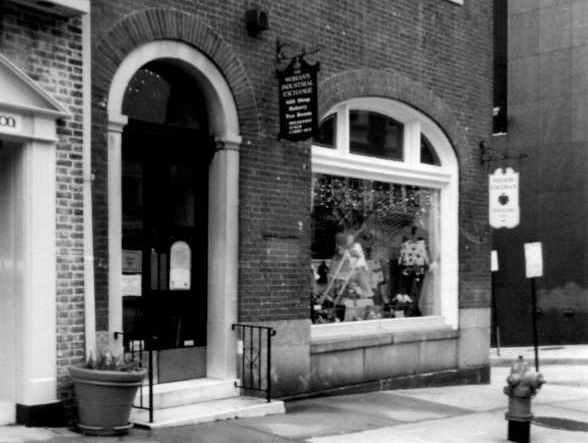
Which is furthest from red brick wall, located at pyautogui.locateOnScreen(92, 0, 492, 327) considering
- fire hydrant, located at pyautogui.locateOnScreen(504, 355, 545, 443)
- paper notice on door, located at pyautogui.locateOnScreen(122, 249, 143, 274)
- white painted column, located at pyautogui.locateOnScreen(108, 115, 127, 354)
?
fire hydrant, located at pyautogui.locateOnScreen(504, 355, 545, 443)

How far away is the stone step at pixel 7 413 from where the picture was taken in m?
8.06

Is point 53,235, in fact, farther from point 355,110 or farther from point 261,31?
point 355,110

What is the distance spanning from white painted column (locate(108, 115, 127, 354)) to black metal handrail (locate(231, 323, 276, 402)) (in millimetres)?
1708

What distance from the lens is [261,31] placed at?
10750 mm

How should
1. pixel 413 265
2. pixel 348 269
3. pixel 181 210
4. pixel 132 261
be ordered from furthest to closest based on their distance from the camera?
pixel 413 265 < pixel 348 269 < pixel 181 210 < pixel 132 261

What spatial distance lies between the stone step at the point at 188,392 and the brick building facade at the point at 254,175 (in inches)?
7.0

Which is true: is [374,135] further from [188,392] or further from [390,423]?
[188,392]

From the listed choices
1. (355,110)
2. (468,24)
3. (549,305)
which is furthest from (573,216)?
(355,110)

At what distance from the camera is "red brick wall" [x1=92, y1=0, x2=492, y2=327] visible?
935 cm

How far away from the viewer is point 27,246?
8.12 m

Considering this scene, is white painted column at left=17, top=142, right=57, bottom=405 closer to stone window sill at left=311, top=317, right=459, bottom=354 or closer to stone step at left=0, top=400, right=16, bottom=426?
stone step at left=0, top=400, right=16, bottom=426

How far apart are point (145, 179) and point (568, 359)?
12.5 metres

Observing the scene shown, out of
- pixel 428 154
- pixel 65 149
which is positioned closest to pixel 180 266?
pixel 65 149

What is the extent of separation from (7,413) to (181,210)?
327 centimetres
